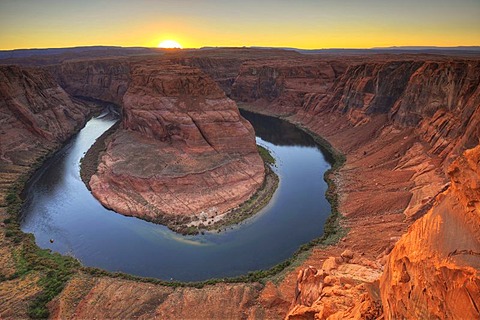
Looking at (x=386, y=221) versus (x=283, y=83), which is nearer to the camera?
(x=386, y=221)

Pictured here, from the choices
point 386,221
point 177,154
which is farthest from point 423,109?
point 177,154

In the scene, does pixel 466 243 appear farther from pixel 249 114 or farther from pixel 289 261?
pixel 249 114

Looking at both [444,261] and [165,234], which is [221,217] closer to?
[165,234]

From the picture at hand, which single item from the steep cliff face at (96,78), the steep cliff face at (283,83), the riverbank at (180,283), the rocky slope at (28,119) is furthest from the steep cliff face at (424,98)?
the steep cliff face at (96,78)

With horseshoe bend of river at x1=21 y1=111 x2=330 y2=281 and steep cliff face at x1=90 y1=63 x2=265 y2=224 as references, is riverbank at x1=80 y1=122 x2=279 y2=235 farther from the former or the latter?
horseshoe bend of river at x1=21 y1=111 x2=330 y2=281

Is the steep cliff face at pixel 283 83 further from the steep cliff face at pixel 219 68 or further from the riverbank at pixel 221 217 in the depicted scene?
the riverbank at pixel 221 217

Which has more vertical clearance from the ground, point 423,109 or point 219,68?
point 219,68
